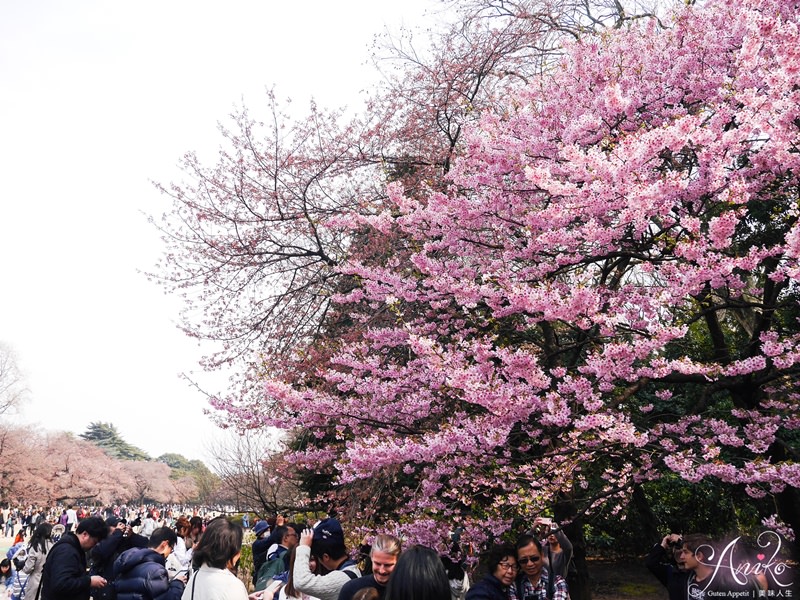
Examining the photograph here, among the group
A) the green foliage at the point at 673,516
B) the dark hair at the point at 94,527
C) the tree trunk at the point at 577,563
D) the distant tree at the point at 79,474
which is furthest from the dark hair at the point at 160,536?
the distant tree at the point at 79,474

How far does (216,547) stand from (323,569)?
0.63m

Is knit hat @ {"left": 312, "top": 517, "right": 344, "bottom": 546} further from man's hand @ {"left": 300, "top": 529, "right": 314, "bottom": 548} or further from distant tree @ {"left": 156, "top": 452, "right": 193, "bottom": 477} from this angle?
distant tree @ {"left": 156, "top": 452, "right": 193, "bottom": 477}

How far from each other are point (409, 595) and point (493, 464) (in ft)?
13.7

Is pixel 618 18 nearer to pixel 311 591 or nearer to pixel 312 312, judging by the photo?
pixel 312 312

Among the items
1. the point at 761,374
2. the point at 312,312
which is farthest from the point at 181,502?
the point at 761,374

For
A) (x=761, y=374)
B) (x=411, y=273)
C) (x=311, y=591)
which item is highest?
(x=411, y=273)

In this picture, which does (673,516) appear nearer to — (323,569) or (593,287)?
(593,287)

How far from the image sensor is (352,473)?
261 inches

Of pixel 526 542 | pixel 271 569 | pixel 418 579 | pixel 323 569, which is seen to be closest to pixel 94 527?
pixel 271 569

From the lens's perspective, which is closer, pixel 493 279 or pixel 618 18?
pixel 493 279

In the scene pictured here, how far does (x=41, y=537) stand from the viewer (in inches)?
226

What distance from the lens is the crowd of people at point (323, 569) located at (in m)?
2.71

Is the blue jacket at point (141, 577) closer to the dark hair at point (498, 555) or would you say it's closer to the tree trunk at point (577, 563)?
the dark hair at point (498, 555)

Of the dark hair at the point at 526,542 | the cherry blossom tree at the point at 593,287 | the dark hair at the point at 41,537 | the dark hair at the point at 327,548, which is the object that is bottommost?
the dark hair at the point at 41,537
